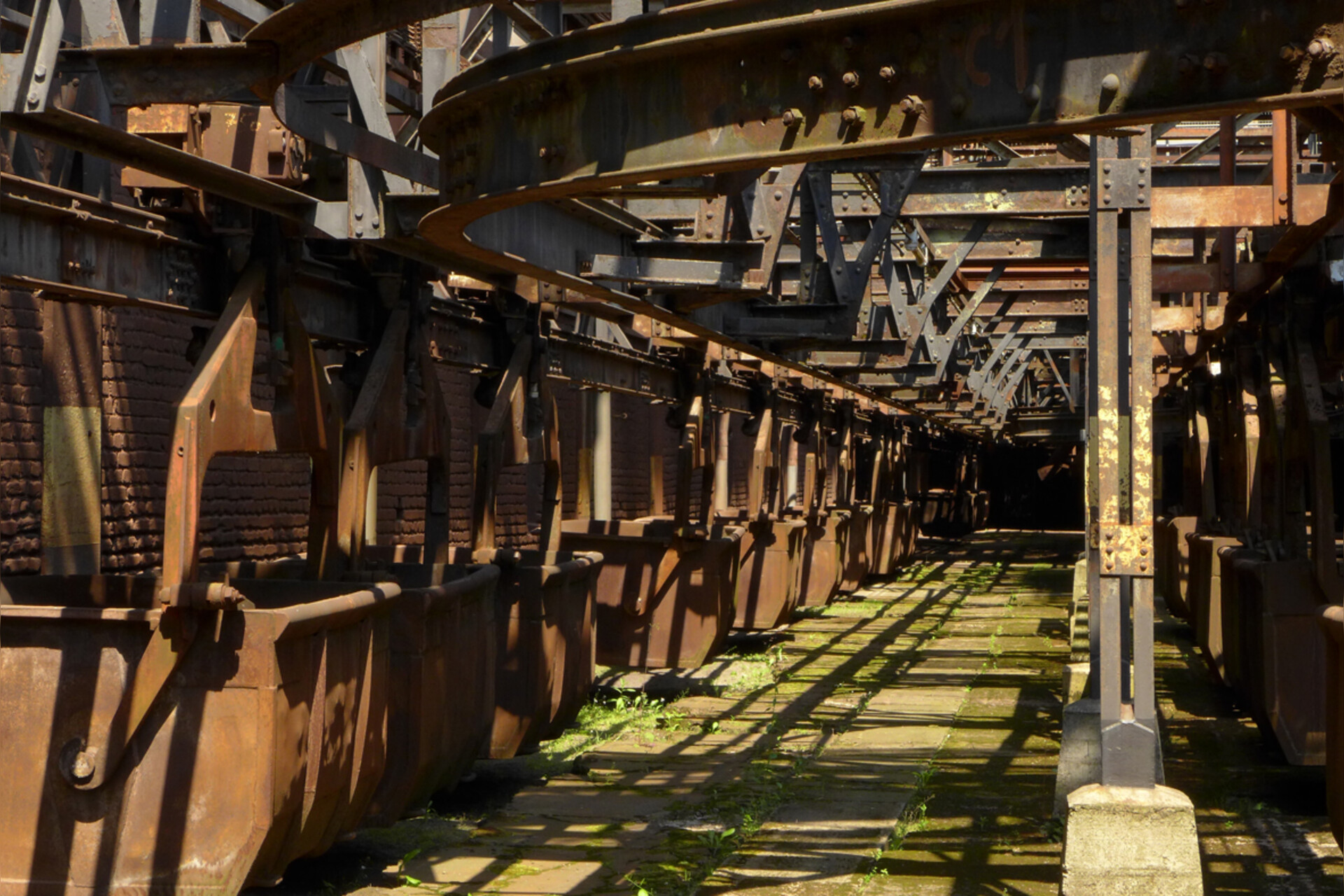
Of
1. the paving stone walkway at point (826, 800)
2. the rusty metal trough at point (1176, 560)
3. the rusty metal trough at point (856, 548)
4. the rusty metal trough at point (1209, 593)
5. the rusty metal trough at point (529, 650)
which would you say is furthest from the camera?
the rusty metal trough at point (856, 548)

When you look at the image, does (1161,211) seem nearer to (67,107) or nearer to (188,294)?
(188,294)

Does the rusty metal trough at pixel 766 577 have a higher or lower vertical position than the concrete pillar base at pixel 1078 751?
higher

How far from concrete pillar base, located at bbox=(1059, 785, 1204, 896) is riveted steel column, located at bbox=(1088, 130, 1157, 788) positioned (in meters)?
0.23

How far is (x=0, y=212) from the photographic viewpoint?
5156mm

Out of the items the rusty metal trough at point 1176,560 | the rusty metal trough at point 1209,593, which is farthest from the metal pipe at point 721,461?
the rusty metal trough at point 1176,560

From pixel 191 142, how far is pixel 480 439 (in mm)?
A: 3218

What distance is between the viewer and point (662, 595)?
13.0 metres

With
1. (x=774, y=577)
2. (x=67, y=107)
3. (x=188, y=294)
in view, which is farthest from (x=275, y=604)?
(x=774, y=577)

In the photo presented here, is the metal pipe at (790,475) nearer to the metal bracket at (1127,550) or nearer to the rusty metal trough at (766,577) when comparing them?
the rusty metal trough at (766,577)

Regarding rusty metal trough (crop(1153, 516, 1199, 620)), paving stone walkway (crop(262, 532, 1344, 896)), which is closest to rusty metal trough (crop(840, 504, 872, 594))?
rusty metal trough (crop(1153, 516, 1199, 620))

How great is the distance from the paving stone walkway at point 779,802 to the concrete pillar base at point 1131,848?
4.21 feet

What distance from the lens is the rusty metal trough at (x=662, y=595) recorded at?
499 inches

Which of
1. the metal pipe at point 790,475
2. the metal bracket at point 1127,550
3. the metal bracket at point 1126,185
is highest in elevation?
the metal bracket at point 1126,185

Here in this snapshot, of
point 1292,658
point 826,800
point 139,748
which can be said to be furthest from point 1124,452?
point 139,748
